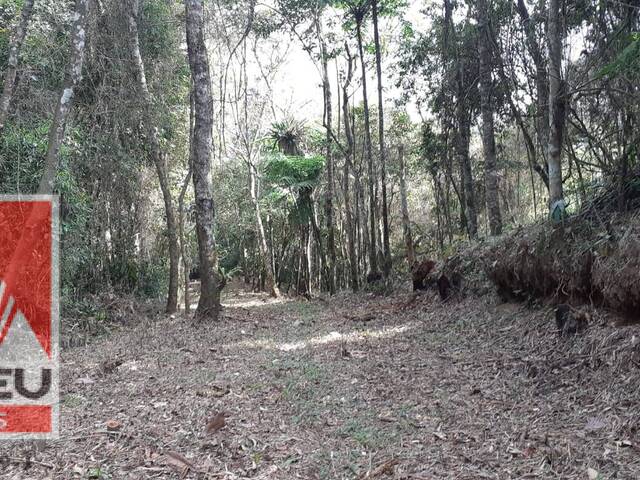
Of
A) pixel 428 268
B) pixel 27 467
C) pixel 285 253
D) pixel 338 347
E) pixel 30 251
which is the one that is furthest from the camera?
pixel 285 253

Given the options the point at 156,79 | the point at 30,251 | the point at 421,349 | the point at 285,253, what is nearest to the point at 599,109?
the point at 421,349

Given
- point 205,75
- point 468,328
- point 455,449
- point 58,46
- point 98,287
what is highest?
point 58,46

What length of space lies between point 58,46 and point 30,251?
4.01 meters

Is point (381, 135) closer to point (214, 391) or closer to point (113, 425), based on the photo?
point (214, 391)

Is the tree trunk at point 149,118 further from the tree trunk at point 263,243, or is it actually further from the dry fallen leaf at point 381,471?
the dry fallen leaf at point 381,471

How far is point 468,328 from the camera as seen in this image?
289 inches

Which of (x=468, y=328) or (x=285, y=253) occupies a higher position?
(x=285, y=253)

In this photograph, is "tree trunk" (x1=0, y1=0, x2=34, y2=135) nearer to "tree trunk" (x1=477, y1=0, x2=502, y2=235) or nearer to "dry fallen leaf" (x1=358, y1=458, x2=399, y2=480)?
"dry fallen leaf" (x1=358, y1=458, x2=399, y2=480)

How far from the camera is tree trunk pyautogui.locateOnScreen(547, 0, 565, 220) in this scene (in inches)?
242

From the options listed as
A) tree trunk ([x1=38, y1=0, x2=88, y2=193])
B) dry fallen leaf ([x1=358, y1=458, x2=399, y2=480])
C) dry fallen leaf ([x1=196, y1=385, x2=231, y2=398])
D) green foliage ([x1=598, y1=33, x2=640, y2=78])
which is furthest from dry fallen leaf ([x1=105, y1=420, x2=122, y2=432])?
green foliage ([x1=598, y1=33, x2=640, y2=78])

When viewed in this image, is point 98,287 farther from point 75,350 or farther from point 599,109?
point 599,109

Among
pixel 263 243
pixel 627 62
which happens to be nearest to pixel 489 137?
pixel 627 62

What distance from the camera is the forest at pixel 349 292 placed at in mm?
3762

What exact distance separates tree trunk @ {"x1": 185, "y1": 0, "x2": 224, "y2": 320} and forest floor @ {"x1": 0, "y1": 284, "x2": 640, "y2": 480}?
223 cm
